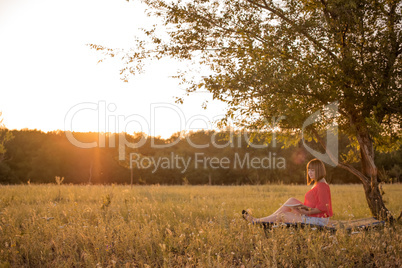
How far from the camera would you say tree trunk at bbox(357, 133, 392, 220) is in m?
8.40

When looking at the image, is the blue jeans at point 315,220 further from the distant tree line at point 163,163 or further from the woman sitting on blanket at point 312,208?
the distant tree line at point 163,163

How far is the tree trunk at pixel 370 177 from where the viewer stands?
840 cm

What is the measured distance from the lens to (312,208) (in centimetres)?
690

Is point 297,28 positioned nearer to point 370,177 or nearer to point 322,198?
point 322,198

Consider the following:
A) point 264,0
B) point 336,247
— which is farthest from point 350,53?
point 336,247

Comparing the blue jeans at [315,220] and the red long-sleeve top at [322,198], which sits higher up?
the red long-sleeve top at [322,198]

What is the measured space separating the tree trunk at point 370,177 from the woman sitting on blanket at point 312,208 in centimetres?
220

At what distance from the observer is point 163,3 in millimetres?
8602

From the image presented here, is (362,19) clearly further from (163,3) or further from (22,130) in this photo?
(22,130)

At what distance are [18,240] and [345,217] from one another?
8237 millimetres

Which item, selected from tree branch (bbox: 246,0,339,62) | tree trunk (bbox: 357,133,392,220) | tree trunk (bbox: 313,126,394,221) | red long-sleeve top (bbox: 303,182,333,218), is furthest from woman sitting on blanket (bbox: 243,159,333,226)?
Result: tree branch (bbox: 246,0,339,62)

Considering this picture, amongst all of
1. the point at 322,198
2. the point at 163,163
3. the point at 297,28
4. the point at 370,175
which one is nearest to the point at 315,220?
the point at 322,198

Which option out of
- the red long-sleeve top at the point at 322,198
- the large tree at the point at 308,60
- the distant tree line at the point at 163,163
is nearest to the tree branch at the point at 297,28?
the large tree at the point at 308,60

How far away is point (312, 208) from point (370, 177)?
2.92 m
